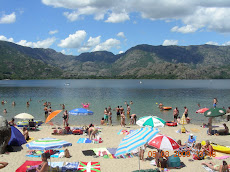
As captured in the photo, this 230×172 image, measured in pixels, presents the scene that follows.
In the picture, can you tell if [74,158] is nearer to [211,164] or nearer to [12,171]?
[12,171]

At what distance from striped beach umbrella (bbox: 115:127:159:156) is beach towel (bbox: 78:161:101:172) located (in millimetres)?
2506

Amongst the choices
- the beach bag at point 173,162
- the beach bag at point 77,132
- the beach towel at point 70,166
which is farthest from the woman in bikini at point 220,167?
the beach bag at point 77,132

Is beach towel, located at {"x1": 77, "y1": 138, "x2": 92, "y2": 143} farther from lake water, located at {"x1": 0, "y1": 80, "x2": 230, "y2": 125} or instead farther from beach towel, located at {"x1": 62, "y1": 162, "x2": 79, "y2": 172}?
lake water, located at {"x1": 0, "y1": 80, "x2": 230, "y2": 125}

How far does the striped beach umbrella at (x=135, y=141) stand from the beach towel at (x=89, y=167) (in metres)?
2.51

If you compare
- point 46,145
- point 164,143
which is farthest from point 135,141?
point 46,145

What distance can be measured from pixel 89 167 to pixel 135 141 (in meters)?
3.51

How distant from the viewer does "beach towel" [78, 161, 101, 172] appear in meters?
11.0

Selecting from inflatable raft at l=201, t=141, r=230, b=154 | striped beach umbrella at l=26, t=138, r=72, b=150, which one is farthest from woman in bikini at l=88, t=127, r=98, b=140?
inflatable raft at l=201, t=141, r=230, b=154

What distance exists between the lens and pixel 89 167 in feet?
37.2

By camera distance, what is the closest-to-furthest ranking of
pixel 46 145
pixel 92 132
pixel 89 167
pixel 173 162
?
pixel 46 145 < pixel 89 167 < pixel 173 162 < pixel 92 132

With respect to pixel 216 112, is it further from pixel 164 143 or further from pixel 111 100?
pixel 111 100

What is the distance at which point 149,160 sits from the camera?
12836 millimetres

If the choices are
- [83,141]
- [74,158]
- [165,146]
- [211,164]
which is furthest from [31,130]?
[211,164]

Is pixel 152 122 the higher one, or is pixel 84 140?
pixel 152 122
